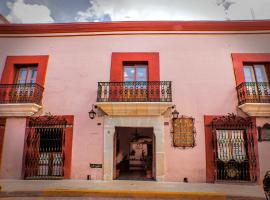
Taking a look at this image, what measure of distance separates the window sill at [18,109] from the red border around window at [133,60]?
131 inches

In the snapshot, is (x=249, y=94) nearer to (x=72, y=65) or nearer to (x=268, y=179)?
(x=268, y=179)

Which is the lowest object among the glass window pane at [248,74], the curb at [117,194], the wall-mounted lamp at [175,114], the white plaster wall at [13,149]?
the curb at [117,194]

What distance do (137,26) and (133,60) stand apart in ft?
5.23

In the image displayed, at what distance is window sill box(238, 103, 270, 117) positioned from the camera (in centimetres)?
802

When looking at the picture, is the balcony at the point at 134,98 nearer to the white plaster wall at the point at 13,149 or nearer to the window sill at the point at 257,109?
the window sill at the point at 257,109

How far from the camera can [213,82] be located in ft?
28.8

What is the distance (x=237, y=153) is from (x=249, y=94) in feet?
7.67

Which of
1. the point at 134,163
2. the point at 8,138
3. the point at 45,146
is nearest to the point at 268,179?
the point at 45,146

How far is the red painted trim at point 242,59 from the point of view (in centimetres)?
877

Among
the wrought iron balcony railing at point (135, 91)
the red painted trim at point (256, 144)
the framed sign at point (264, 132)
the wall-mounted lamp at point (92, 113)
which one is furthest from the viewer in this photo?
the wall-mounted lamp at point (92, 113)

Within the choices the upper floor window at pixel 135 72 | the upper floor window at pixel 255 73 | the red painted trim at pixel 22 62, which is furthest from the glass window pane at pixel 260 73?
the red painted trim at pixel 22 62

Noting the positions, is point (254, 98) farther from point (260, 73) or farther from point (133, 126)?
point (133, 126)

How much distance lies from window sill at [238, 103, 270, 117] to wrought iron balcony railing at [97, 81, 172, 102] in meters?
2.85

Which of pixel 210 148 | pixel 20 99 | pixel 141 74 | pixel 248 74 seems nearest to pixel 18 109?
pixel 20 99
